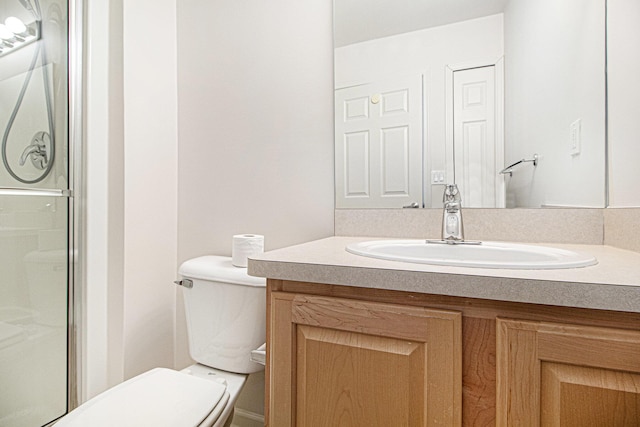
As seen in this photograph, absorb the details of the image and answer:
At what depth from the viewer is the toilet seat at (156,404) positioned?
0.86 metres

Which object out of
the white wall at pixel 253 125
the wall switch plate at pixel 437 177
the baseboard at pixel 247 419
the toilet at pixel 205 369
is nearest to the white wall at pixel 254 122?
the white wall at pixel 253 125

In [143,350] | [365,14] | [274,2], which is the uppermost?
[274,2]

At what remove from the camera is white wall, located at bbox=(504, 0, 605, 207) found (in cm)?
101

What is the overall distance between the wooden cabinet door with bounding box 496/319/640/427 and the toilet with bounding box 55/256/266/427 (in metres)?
0.74

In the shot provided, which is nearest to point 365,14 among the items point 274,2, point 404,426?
point 274,2

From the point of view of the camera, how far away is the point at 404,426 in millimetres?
659

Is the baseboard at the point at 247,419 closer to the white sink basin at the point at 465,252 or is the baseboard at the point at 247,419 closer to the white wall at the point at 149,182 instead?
the white wall at the point at 149,182

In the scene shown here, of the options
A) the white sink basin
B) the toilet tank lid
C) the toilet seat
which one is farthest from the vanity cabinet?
the toilet tank lid

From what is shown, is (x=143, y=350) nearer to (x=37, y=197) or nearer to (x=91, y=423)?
(x=91, y=423)

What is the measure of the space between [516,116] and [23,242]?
166cm

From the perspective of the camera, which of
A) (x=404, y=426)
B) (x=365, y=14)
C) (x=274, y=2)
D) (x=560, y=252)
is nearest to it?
(x=404, y=426)

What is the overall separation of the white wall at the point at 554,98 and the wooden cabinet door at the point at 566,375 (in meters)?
0.62

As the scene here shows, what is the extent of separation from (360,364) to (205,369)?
77 centimetres

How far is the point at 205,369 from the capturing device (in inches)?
48.5
